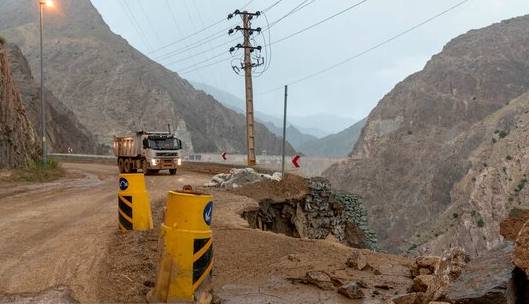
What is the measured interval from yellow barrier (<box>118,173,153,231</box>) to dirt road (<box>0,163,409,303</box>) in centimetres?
40

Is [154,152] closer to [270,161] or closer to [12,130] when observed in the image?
[12,130]

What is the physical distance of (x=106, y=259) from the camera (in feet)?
22.1

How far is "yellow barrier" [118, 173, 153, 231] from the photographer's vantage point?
8.62 metres

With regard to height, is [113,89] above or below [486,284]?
above

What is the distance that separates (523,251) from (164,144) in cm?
2475

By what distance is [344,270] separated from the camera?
6.77 meters

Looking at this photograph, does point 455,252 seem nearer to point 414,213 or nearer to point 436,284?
point 436,284

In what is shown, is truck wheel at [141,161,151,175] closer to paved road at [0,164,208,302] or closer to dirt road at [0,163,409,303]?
paved road at [0,164,208,302]

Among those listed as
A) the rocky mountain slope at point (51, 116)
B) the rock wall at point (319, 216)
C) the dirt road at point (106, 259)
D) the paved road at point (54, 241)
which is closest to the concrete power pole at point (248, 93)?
the rock wall at point (319, 216)

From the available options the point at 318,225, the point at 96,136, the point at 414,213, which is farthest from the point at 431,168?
the point at 318,225

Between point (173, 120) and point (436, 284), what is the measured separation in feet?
322

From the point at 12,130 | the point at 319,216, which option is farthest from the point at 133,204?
the point at 12,130

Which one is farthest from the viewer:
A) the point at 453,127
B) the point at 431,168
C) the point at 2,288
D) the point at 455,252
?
the point at 453,127

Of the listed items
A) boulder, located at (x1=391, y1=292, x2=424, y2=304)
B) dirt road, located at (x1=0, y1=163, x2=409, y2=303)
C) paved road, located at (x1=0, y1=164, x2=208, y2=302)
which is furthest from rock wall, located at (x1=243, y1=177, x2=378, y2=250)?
boulder, located at (x1=391, y1=292, x2=424, y2=304)
